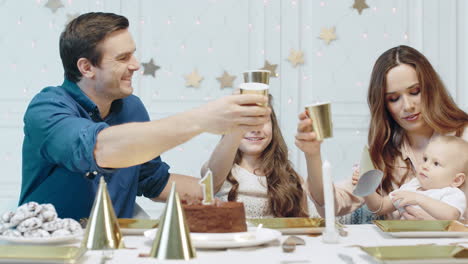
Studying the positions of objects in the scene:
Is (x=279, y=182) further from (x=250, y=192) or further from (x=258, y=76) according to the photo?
(x=258, y=76)

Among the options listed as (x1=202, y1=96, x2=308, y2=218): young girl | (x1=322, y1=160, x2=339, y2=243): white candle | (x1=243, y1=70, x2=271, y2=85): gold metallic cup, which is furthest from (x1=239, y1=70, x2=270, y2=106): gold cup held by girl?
(x1=202, y1=96, x2=308, y2=218): young girl

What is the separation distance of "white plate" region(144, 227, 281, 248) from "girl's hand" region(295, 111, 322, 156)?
44 centimetres

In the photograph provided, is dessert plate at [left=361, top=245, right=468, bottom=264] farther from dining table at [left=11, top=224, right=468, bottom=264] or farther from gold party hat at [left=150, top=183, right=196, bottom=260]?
gold party hat at [left=150, top=183, right=196, bottom=260]

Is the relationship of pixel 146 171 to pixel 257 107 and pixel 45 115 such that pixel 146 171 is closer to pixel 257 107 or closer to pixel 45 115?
pixel 45 115

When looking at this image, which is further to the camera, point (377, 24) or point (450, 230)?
point (377, 24)

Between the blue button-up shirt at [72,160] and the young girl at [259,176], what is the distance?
0.29 metres

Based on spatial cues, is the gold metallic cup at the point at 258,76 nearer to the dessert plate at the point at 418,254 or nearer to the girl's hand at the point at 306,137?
the girl's hand at the point at 306,137

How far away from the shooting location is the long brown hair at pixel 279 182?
2420 millimetres

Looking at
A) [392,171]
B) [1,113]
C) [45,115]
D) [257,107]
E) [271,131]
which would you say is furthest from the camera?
[1,113]

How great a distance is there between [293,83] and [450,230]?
213 cm

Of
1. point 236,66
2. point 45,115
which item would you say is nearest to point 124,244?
point 45,115

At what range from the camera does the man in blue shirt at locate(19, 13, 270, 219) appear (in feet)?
5.17

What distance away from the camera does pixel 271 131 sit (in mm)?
2584

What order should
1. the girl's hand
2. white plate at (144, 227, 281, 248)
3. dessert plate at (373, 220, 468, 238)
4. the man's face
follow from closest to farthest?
white plate at (144, 227, 281, 248)
dessert plate at (373, 220, 468, 238)
the girl's hand
the man's face
